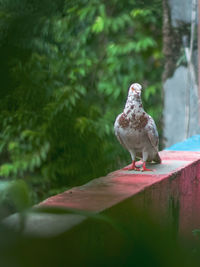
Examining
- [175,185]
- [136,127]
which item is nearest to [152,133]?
[136,127]

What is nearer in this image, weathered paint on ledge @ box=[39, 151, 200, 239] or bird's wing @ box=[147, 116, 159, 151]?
weathered paint on ledge @ box=[39, 151, 200, 239]

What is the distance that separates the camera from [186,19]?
193 inches

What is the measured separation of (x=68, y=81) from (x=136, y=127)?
1967 mm

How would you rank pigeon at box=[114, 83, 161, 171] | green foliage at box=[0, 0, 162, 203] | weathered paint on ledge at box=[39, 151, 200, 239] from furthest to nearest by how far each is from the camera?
pigeon at box=[114, 83, 161, 171] → weathered paint on ledge at box=[39, 151, 200, 239] → green foliage at box=[0, 0, 162, 203]

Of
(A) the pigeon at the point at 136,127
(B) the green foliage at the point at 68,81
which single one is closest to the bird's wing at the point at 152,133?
(A) the pigeon at the point at 136,127

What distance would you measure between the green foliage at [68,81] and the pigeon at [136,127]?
0.47 ft

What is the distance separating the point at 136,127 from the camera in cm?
211

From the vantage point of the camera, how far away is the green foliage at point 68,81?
Answer: 0.28m

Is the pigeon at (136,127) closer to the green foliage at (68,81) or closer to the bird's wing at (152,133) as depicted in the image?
the bird's wing at (152,133)

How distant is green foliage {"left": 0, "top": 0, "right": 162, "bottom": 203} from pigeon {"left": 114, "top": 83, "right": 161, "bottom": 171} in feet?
0.47

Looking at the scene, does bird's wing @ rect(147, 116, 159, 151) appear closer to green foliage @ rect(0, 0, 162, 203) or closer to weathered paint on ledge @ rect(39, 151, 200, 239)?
weathered paint on ledge @ rect(39, 151, 200, 239)

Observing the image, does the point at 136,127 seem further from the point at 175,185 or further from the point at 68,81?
the point at 68,81

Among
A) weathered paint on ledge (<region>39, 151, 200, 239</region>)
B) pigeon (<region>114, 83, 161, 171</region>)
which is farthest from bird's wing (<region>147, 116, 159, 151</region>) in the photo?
weathered paint on ledge (<region>39, 151, 200, 239</region>)

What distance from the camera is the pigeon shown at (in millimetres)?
2107
